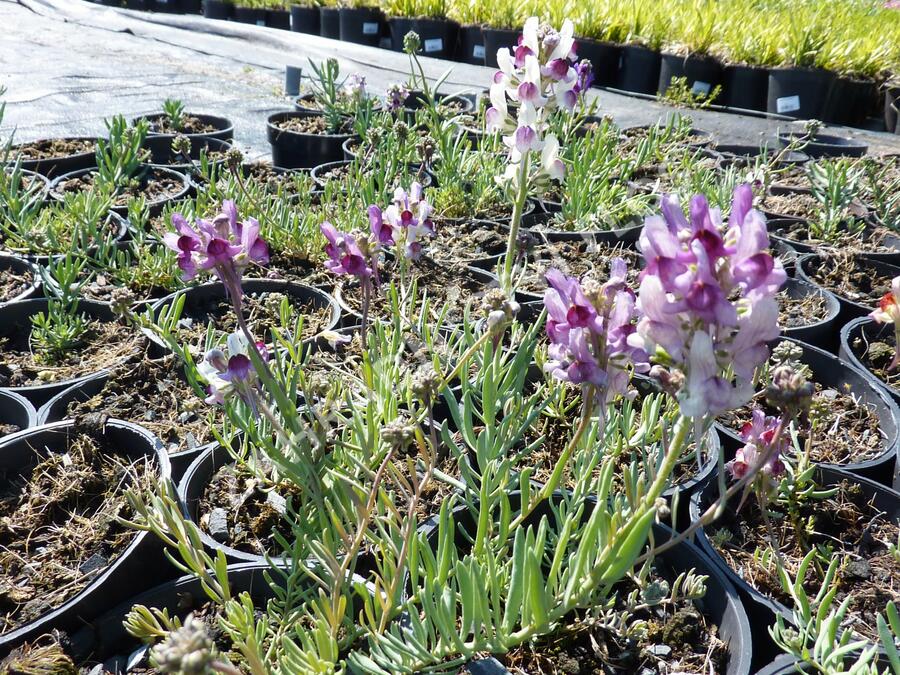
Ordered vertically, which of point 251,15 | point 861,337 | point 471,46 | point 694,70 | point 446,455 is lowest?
point 446,455

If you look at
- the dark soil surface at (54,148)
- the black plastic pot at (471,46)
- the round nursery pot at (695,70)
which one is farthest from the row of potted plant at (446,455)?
the black plastic pot at (471,46)

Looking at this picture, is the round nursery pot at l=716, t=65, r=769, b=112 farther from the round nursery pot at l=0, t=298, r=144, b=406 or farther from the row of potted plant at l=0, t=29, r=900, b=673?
the round nursery pot at l=0, t=298, r=144, b=406

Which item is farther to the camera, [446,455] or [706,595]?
[446,455]

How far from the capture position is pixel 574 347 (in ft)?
2.96

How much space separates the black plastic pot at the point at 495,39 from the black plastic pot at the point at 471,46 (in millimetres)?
264

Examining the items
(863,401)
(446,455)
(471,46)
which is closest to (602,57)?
(471,46)

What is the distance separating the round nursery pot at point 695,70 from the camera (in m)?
5.59

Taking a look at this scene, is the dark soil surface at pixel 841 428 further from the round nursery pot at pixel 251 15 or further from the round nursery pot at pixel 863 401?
the round nursery pot at pixel 251 15

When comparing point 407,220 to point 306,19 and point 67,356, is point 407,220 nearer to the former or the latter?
point 67,356

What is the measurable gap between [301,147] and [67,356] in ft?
6.75

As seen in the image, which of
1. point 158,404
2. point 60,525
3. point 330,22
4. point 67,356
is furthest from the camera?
point 330,22

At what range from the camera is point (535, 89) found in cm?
159

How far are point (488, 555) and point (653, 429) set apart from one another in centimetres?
69

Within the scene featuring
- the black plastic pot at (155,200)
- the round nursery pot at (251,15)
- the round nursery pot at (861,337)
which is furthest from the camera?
the round nursery pot at (251,15)
